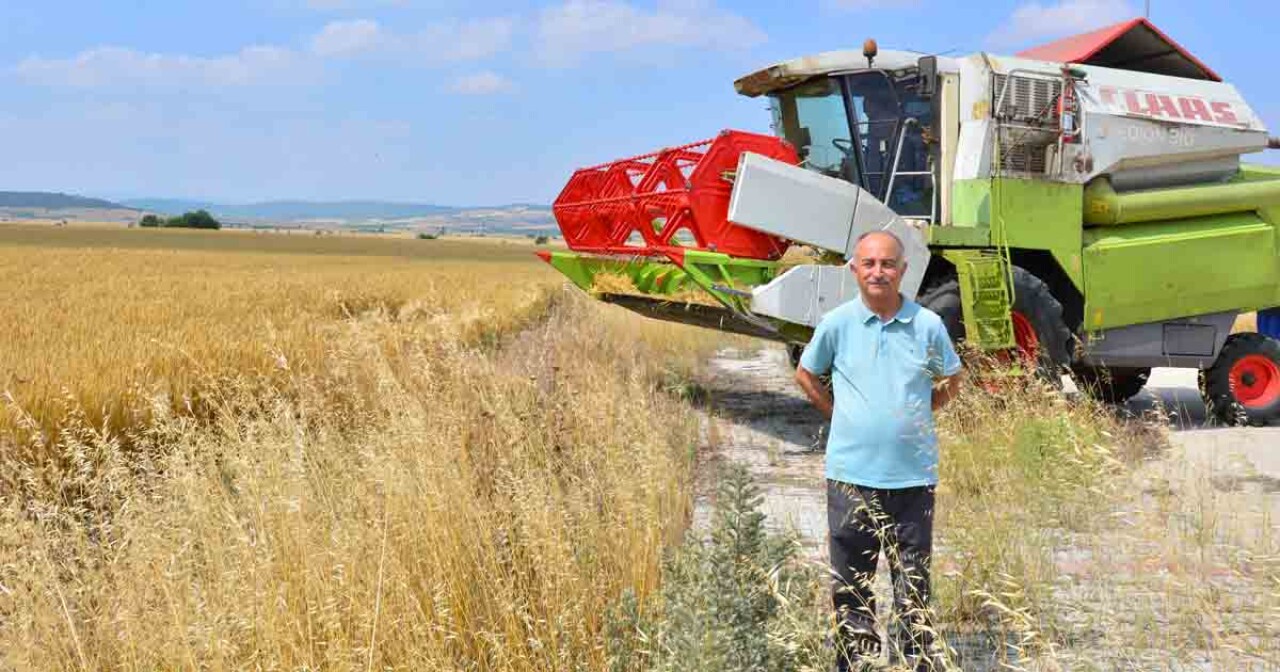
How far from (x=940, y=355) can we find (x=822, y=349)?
0.37 metres

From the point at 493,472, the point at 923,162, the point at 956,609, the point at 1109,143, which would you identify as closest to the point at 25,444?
the point at 493,472

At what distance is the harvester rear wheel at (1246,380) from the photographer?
Result: 9.04m

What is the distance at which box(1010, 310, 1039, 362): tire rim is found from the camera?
7781 mm

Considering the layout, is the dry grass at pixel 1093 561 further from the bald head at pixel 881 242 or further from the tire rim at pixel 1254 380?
the tire rim at pixel 1254 380

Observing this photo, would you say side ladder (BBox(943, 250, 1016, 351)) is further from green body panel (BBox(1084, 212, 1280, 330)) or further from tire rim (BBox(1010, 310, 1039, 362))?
green body panel (BBox(1084, 212, 1280, 330))

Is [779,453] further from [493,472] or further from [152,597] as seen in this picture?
[152,597]

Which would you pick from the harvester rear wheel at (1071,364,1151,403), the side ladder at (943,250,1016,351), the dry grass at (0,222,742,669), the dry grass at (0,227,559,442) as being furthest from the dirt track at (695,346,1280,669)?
the dry grass at (0,227,559,442)

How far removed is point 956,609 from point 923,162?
511 centimetres

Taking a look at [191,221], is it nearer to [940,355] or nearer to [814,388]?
Result: [814,388]

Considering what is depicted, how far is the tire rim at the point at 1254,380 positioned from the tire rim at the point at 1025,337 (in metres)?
2.61

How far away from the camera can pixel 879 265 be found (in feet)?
9.87

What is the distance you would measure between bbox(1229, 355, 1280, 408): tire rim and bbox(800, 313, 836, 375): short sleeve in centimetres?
754

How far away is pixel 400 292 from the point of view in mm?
20641

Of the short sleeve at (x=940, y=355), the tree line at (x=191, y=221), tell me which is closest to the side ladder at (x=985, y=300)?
the short sleeve at (x=940, y=355)
